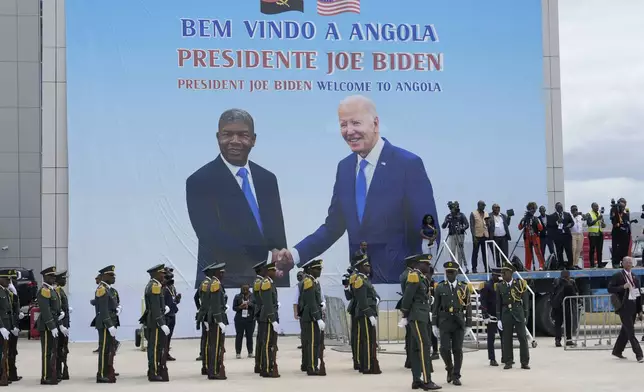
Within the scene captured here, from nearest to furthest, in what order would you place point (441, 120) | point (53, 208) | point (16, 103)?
point (53, 208), point (441, 120), point (16, 103)

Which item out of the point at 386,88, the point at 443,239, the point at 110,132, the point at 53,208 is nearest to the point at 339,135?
the point at 386,88

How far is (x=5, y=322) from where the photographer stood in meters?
16.1

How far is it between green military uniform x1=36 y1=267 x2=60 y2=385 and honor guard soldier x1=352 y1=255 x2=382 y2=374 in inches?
193

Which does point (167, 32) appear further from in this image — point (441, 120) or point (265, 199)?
point (441, 120)

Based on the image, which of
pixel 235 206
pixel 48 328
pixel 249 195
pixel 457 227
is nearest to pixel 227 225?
pixel 235 206

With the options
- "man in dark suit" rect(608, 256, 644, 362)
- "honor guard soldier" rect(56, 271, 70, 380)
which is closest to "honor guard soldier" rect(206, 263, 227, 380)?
"honor guard soldier" rect(56, 271, 70, 380)

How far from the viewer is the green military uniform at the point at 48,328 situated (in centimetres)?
1622

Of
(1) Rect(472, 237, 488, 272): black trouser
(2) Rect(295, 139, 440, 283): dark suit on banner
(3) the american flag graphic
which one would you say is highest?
(3) the american flag graphic

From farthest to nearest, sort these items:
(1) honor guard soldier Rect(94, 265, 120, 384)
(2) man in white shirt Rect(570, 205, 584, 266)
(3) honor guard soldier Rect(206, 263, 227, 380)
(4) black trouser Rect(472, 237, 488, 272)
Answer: (2) man in white shirt Rect(570, 205, 584, 266) < (4) black trouser Rect(472, 237, 488, 272) < (3) honor guard soldier Rect(206, 263, 227, 380) < (1) honor guard soldier Rect(94, 265, 120, 384)

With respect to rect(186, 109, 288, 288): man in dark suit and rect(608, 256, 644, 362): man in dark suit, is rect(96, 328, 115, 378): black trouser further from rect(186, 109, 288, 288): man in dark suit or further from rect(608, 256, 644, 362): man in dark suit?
rect(186, 109, 288, 288): man in dark suit

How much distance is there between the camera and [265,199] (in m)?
26.4

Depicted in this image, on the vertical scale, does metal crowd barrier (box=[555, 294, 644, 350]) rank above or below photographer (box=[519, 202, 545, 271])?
below

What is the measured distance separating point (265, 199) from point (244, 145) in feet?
4.93

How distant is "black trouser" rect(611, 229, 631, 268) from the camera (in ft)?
78.7
